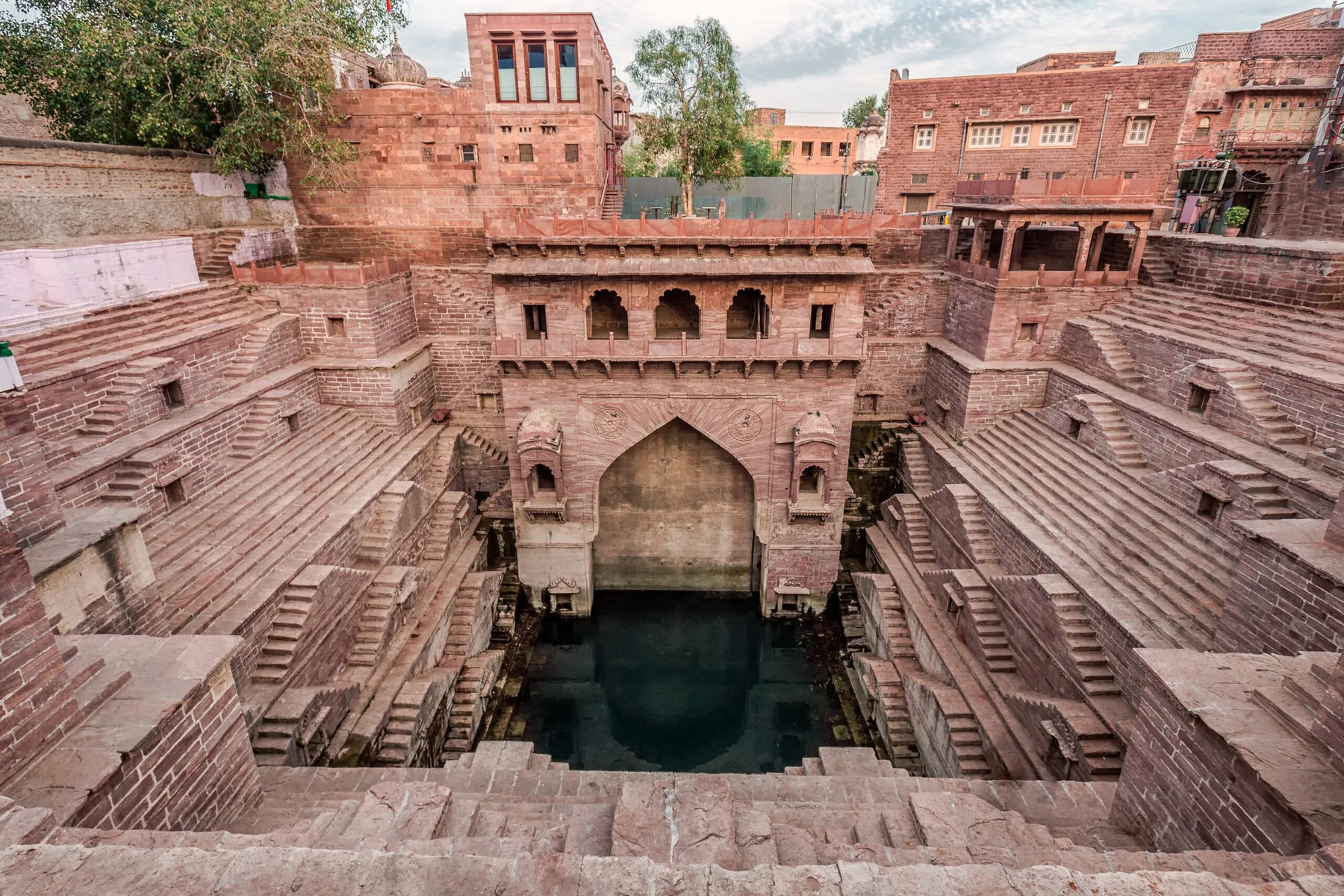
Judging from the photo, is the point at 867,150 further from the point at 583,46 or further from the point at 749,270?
the point at 749,270

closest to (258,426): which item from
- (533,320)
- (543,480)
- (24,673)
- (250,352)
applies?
(250,352)

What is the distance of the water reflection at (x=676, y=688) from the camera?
13.7 m

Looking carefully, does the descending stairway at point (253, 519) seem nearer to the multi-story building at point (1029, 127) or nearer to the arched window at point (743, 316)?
the arched window at point (743, 316)

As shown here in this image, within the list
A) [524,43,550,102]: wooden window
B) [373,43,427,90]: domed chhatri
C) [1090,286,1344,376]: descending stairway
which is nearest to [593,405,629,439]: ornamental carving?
[1090,286,1344,376]: descending stairway

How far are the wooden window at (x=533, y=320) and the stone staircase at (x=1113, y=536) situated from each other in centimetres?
1071

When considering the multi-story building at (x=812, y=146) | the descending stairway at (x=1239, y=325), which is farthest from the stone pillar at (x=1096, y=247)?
the multi-story building at (x=812, y=146)

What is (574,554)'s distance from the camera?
1648cm

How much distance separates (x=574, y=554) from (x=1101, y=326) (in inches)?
571

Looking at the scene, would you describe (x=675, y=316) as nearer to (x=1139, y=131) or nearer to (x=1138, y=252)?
(x=1138, y=252)

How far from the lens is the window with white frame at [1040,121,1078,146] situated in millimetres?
27250

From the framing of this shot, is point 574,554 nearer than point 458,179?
Yes

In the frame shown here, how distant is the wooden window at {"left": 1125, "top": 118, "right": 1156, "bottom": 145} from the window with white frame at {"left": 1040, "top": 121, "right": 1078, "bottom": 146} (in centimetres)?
192

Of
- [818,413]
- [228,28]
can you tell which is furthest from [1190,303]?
[228,28]

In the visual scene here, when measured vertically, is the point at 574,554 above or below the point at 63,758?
below
